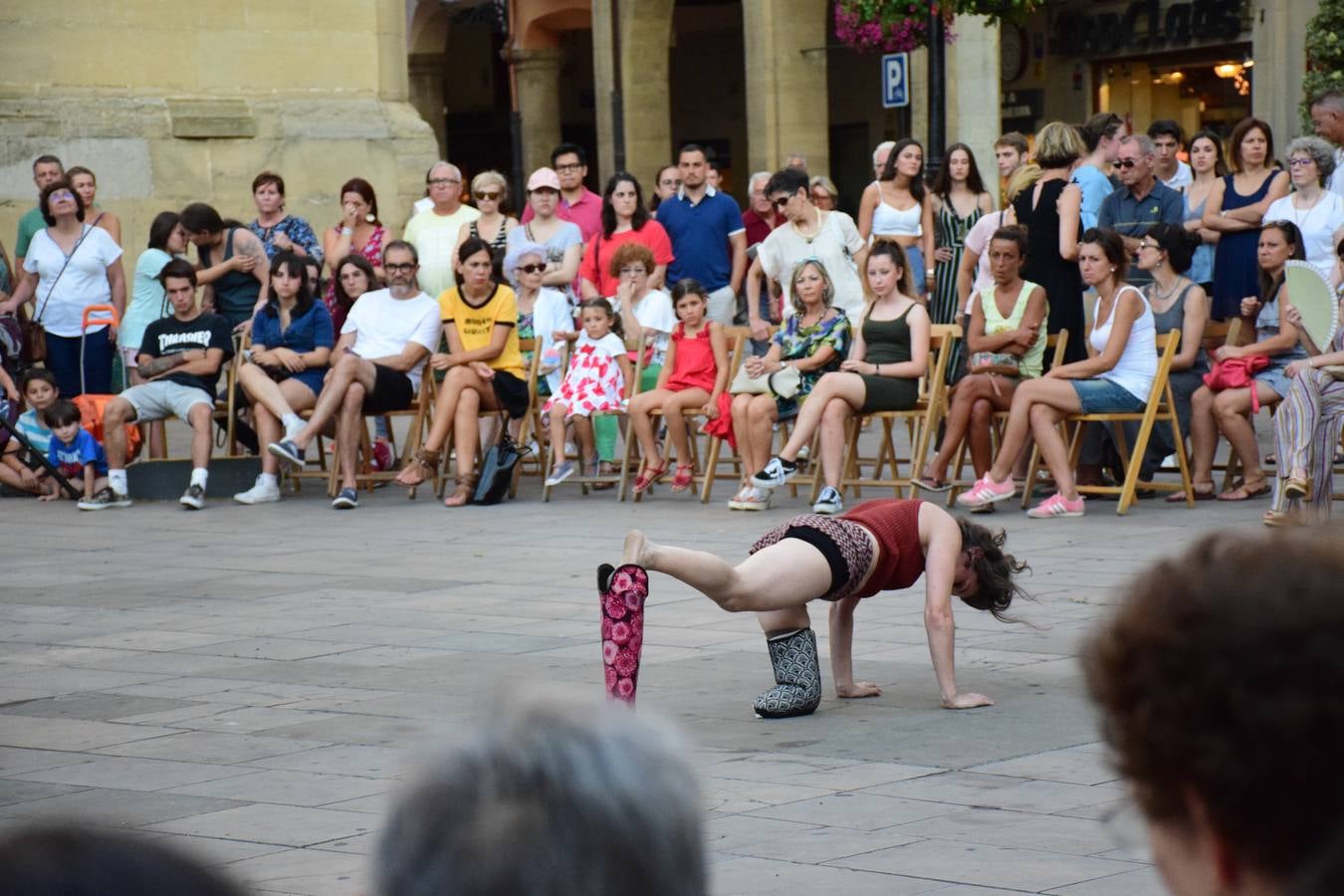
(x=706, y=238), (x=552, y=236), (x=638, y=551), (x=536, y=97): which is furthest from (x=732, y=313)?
(x=536, y=97)

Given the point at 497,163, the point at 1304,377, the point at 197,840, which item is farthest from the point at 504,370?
the point at 497,163

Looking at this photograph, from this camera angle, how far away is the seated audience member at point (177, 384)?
13.4m

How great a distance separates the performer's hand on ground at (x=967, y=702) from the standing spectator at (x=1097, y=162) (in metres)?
6.66

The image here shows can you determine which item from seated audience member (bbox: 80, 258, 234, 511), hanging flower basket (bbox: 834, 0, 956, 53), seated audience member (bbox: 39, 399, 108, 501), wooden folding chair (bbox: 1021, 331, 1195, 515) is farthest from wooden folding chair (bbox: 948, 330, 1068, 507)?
seated audience member (bbox: 39, 399, 108, 501)

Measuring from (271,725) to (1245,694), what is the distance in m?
5.70

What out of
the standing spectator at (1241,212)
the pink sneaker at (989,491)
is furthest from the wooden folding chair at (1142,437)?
the standing spectator at (1241,212)

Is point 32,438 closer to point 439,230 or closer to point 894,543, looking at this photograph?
point 439,230

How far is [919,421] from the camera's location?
12.7 meters

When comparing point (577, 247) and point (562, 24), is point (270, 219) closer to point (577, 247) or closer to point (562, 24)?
point (577, 247)

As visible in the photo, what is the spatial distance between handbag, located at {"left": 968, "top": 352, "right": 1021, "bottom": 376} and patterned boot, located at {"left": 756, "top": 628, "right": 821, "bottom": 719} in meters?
5.30

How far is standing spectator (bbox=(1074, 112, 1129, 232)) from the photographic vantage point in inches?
514

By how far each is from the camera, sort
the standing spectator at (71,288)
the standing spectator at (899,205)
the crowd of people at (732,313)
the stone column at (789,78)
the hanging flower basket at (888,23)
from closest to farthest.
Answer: the crowd of people at (732,313) → the standing spectator at (899,205) → the standing spectator at (71,288) → the hanging flower basket at (888,23) → the stone column at (789,78)

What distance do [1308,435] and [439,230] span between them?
267 inches

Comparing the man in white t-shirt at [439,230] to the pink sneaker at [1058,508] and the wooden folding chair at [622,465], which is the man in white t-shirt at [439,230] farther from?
the pink sneaker at [1058,508]
